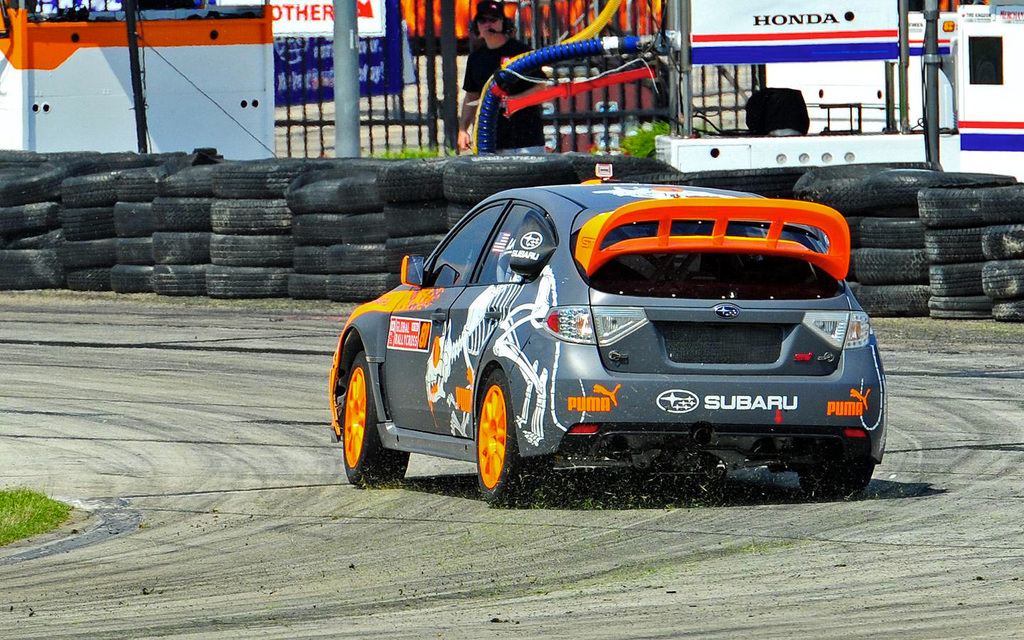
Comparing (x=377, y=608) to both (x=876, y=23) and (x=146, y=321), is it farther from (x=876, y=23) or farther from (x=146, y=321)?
(x=876, y=23)

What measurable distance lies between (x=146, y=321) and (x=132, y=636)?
40.6 feet

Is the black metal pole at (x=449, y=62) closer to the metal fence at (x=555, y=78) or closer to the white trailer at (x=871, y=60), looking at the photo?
the metal fence at (x=555, y=78)

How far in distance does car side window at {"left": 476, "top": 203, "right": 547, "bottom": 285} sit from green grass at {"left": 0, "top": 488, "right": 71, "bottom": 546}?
2.11m

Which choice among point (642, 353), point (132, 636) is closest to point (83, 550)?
point (132, 636)

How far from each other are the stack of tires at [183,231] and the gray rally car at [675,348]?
11.1 meters

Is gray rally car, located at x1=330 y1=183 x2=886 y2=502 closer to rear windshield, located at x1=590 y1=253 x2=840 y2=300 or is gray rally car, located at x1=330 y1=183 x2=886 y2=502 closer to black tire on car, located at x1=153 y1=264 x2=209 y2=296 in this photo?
rear windshield, located at x1=590 y1=253 x2=840 y2=300

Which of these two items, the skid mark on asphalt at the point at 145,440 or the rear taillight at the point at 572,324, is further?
the skid mark on asphalt at the point at 145,440

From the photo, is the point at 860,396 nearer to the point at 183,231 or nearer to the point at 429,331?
the point at 429,331

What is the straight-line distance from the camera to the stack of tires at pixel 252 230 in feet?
62.7

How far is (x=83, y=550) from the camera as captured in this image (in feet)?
25.6

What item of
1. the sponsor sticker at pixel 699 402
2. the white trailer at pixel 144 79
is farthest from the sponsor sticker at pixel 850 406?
the white trailer at pixel 144 79

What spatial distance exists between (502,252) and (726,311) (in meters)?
1.23

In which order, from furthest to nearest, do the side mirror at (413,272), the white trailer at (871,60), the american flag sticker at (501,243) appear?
the white trailer at (871,60), the side mirror at (413,272), the american flag sticker at (501,243)

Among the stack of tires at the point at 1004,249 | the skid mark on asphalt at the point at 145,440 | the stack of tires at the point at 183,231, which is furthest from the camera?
the stack of tires at the point at 183,231
